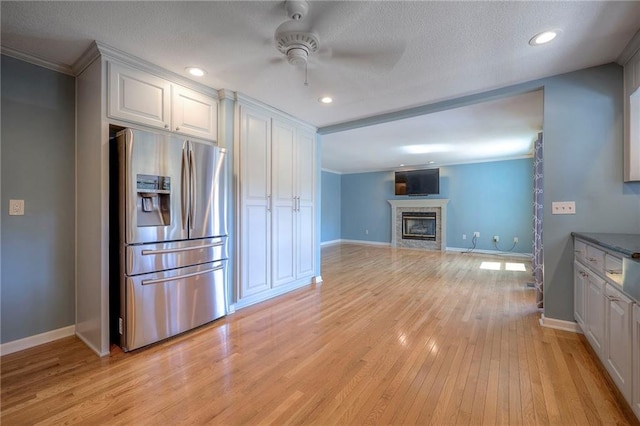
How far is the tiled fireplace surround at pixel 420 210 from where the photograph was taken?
7477mm

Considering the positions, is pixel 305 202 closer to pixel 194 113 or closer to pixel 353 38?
pixel 194 113

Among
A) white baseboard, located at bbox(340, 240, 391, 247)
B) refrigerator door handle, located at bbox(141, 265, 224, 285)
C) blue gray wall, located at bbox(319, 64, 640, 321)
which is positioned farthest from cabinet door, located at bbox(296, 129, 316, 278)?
white baseboard, located at bbox(340, 240, 391, 247)

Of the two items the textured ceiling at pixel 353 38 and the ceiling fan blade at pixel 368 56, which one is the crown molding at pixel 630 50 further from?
the ceiling fan blade at pixel 368 56

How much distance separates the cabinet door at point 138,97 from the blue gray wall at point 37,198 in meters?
0.65

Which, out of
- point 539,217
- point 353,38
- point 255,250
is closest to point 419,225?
point 539,217

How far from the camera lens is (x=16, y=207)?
7.12 feet

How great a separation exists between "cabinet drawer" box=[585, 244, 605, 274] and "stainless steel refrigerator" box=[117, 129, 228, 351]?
3063mm

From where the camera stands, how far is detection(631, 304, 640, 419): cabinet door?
52.8 inches

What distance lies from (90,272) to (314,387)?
6.66ft

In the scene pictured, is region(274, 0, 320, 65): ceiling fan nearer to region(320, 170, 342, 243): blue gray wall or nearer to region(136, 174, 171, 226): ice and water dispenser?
region(136, 174, 171, 226): ice and water dispenser

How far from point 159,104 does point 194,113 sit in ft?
1.10

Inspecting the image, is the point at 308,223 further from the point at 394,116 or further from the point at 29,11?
the point at 29,11

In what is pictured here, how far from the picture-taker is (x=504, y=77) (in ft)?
8.50

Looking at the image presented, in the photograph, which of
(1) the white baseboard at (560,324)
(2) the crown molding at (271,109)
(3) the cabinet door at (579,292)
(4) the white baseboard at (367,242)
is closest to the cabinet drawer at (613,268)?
(3) the cabinet door at (579,292)
